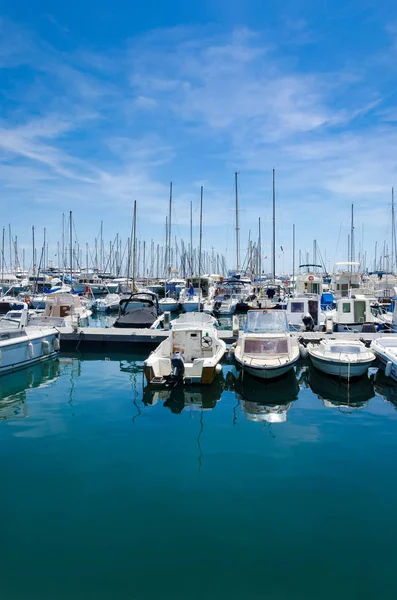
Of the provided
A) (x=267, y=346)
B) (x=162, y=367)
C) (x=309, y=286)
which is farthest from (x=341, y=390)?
(x=309, y=286)

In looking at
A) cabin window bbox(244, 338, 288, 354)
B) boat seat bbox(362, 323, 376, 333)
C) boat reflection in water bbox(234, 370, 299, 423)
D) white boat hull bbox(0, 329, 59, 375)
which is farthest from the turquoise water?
boat seat bbox(362, 323, 376, 333)

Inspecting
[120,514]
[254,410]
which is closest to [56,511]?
[120,514]

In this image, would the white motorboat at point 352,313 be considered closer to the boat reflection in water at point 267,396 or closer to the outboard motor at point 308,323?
the outboard motor at point 308,323

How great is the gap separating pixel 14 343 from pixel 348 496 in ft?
48.5

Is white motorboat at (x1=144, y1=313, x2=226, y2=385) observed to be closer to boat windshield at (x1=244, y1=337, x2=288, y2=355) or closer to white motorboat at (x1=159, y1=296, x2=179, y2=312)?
boat windshield at (x1=244, y1=337, x2=288, y2=355)

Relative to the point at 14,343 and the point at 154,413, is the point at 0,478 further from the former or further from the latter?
the point at 14,343

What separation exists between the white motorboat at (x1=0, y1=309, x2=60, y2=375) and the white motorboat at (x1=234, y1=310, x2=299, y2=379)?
903 cm

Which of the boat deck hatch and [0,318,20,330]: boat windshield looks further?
[0,318,20,330]: boat windshield

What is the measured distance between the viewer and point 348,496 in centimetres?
836

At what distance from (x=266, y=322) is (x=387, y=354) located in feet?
16.2

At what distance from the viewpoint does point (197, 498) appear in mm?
8312

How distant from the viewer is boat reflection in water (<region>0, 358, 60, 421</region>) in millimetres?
13852

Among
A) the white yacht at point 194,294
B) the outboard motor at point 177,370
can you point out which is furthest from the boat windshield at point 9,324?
the white yacht at point 194,294

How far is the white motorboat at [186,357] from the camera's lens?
1555 cm
